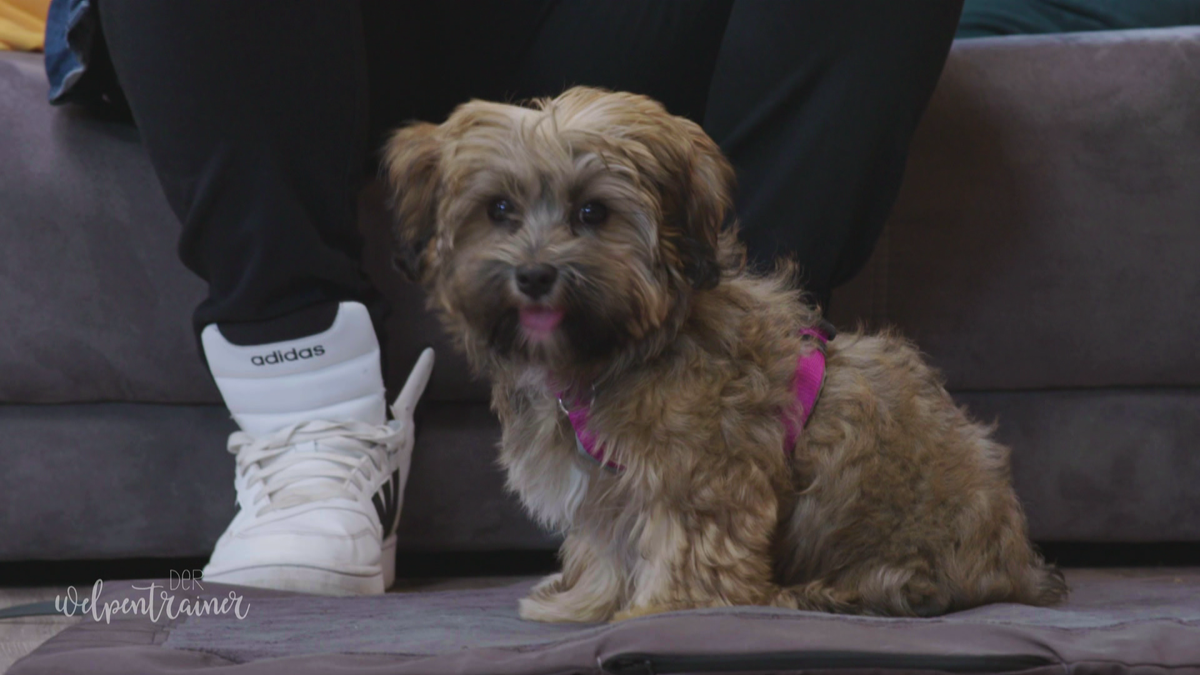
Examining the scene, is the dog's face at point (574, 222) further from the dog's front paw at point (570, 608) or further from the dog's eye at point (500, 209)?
the dog's front paw at point (570, 608)

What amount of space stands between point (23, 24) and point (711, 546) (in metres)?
A: 1.74

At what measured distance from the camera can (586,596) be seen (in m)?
1.68

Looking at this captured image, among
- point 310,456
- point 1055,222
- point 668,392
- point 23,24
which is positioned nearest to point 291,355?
point 310,456

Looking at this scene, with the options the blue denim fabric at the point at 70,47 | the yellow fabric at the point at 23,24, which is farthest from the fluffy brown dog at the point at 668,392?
the yellow fabric at the point at 23,24

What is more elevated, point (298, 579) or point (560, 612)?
point (560, 612)

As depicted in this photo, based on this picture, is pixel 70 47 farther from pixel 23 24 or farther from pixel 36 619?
pixel 36 619

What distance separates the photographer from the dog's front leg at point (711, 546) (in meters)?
1.46

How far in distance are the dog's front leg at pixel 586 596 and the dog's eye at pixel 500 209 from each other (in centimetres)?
48

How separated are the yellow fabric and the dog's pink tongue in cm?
140

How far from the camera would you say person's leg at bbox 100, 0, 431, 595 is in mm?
1772

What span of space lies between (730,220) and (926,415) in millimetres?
408

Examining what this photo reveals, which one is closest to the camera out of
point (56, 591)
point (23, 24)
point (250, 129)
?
point (250, 129)

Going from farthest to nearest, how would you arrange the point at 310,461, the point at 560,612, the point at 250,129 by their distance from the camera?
the point at 310,461 < the point at 250,129 < the point at 560,612

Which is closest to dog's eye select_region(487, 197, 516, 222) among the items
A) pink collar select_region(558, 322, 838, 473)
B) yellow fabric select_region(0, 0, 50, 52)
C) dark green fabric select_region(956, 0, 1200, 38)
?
pink collar select_region(558, 322, 838, 473)
